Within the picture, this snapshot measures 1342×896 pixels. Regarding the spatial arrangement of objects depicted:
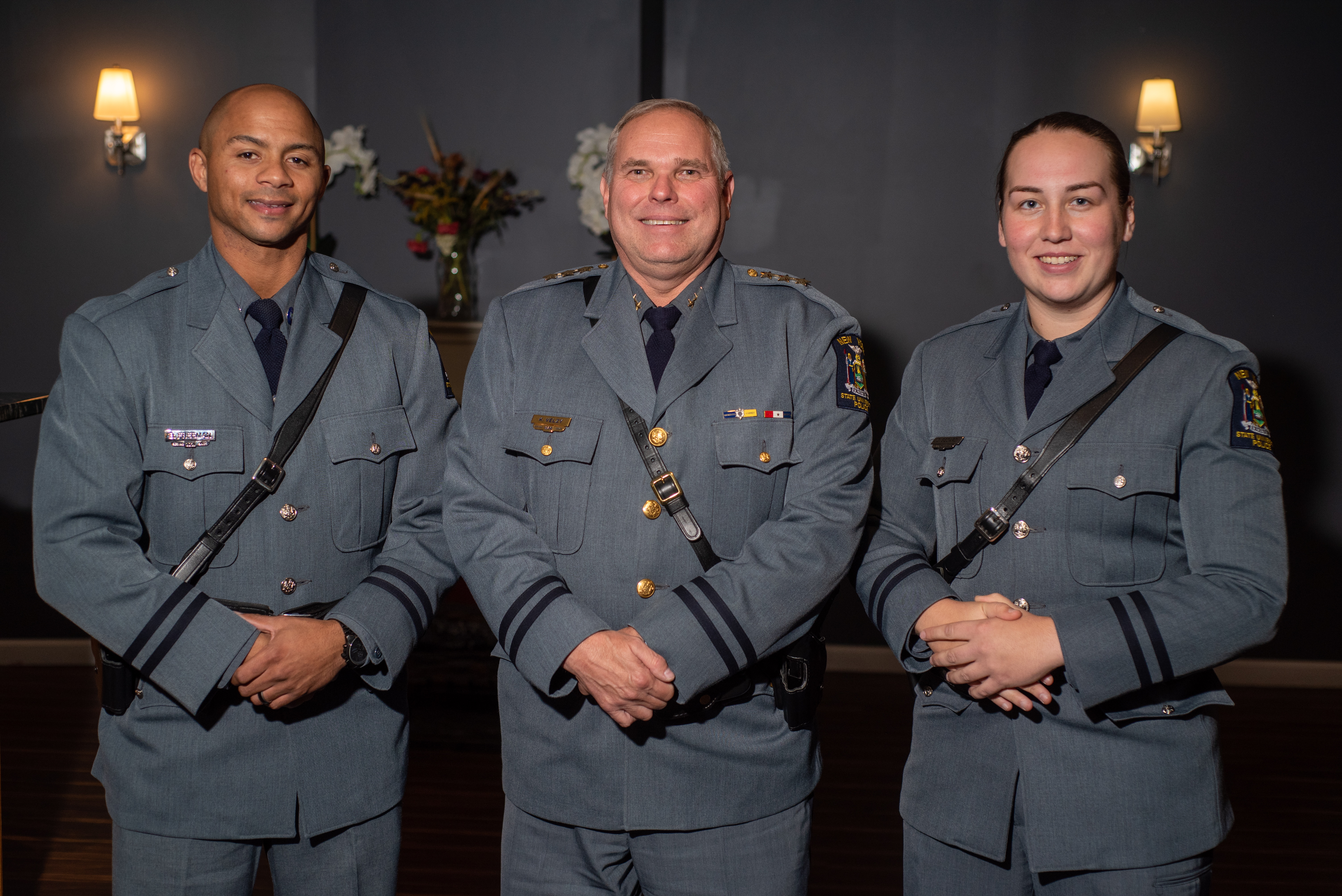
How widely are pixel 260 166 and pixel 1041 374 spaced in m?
1.27

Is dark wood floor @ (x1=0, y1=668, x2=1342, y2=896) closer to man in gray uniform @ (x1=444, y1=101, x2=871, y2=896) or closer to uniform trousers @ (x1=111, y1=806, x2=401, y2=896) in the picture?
uniform trousers @ (x1=111, y1=806, x2=401, y2=896)

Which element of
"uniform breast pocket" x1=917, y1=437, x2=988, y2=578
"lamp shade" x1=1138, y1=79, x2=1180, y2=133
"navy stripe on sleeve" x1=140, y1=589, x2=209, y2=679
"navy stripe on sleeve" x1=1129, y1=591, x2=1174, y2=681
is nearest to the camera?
"navy stripe on sleeve" x1=1129, y1=591, x2=1174, y2=681

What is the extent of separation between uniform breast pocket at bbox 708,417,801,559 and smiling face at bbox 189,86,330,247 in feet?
2.52

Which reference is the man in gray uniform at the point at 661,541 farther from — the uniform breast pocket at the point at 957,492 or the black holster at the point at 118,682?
the black holster at the point at 118,682

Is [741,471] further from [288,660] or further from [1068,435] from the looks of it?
[288,660]

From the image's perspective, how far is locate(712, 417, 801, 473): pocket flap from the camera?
1.60 m

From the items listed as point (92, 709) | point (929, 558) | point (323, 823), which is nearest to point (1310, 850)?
point (929, 558)

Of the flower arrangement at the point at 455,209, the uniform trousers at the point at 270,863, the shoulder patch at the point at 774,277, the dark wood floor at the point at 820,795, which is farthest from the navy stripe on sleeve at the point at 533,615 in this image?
the flower arrangement at the point at 455,209

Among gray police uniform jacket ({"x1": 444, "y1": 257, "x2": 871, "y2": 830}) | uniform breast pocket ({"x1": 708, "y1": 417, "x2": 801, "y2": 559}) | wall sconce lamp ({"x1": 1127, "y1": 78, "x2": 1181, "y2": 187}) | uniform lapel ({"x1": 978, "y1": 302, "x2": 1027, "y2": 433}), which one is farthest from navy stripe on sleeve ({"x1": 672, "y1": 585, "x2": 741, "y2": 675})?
wall sconce lamp ({"x1": 1127, "y1": 78, "x2": 1181, "y2": 187})

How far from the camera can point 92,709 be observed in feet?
13.0

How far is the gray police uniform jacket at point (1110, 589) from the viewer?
1409mm

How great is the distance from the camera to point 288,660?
4.99 feet

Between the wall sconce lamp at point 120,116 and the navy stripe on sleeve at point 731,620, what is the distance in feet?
13.1

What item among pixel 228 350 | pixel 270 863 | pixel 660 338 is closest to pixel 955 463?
pixel 660 338
